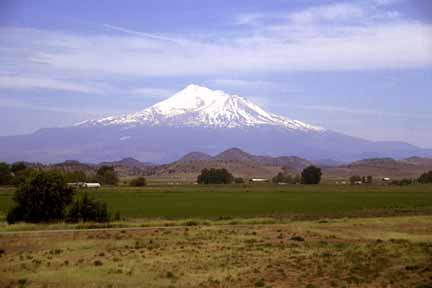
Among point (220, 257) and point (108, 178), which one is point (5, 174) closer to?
point (108, 178)

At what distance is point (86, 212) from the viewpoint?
175ft

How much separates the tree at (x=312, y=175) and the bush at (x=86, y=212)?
92.9 m

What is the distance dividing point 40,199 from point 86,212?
3.88 m

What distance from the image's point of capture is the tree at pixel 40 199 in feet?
174

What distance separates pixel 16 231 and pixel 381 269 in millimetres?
27420

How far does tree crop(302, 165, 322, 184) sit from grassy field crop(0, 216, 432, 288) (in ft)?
313

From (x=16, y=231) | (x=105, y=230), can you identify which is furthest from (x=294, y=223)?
(x=16, y=231)

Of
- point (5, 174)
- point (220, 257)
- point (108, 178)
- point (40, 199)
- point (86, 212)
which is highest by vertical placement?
point (5, 174)

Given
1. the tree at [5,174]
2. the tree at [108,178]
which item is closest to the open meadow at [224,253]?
the tree at [5,174]

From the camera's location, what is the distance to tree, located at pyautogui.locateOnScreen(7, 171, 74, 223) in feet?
174

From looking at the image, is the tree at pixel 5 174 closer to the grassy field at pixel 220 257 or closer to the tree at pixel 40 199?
the tree at pixel 40 199

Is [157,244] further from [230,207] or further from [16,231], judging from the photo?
[230,207]

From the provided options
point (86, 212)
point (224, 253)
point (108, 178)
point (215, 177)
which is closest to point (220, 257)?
point (224, 253)

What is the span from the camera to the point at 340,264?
26734 mm
